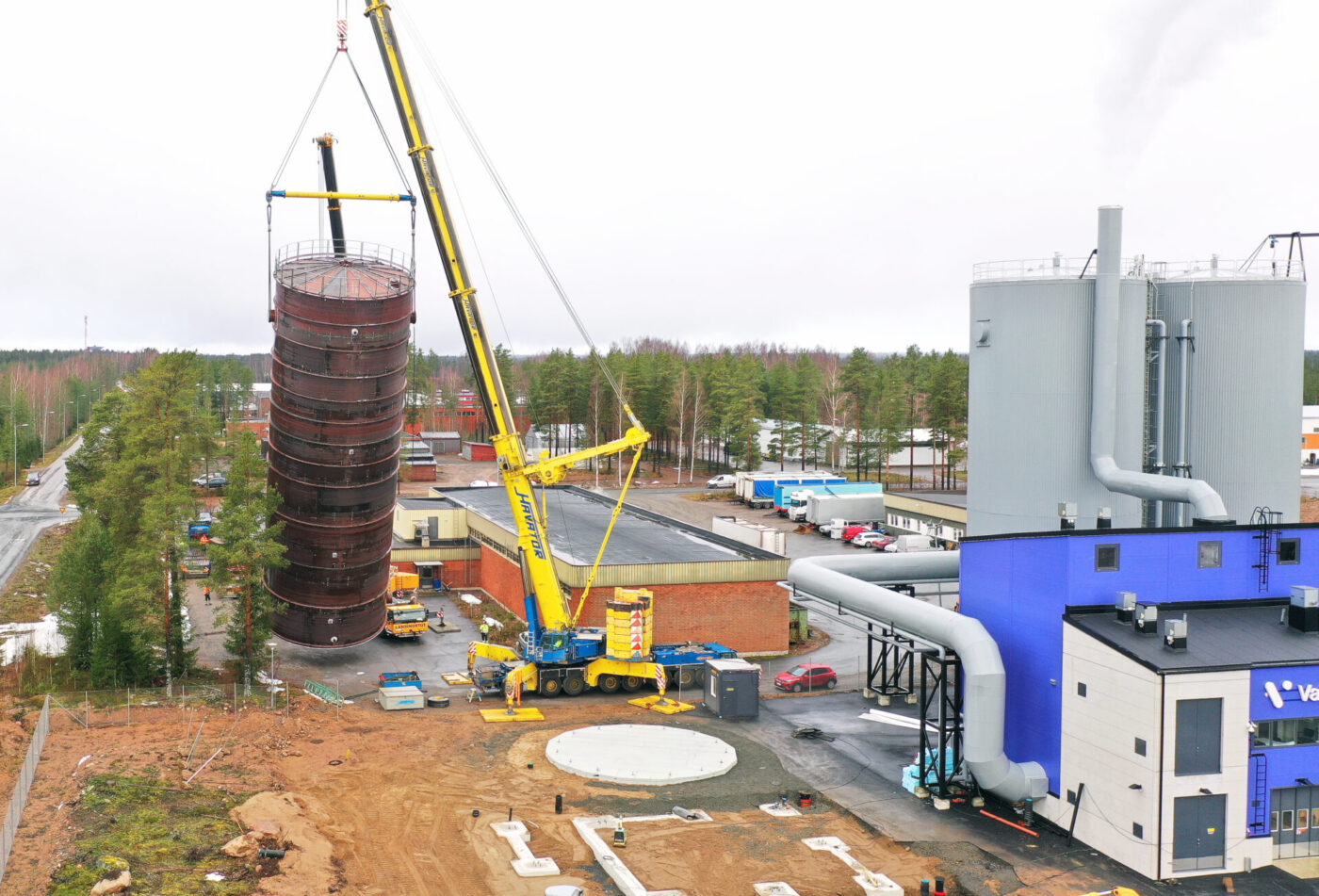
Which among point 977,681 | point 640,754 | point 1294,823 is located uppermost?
point 977,681

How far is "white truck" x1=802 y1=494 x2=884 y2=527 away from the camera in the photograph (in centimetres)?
7944

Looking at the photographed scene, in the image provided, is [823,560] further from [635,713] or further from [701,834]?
[701,834]

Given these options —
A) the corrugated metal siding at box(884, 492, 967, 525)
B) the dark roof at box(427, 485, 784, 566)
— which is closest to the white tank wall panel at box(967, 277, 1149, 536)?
the dark roof at box(427, 485, 784, 566)

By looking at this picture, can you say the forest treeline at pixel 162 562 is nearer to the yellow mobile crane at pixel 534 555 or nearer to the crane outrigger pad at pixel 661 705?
the yellow mobile crane at pixel 534 555

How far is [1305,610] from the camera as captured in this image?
26500mm

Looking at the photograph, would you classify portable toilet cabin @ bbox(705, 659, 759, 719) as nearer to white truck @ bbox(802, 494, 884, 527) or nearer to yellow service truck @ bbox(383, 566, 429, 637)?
yellow service truck @ bbox(383, 566, 429, 637)

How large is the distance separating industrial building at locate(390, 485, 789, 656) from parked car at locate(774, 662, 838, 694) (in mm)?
4090

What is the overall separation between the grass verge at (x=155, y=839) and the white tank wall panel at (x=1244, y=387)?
28.3 metres

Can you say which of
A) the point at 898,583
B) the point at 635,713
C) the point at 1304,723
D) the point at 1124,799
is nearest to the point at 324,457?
the point at 635,713

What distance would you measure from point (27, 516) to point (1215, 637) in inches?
3128

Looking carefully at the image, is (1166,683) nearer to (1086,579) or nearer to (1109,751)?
(1109,751)

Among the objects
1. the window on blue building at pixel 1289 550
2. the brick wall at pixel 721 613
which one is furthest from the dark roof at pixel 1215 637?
the brick wall at pixel 721 613

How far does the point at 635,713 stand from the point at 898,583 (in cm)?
935

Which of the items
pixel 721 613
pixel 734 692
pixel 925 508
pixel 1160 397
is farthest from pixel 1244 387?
pixel 925 508
